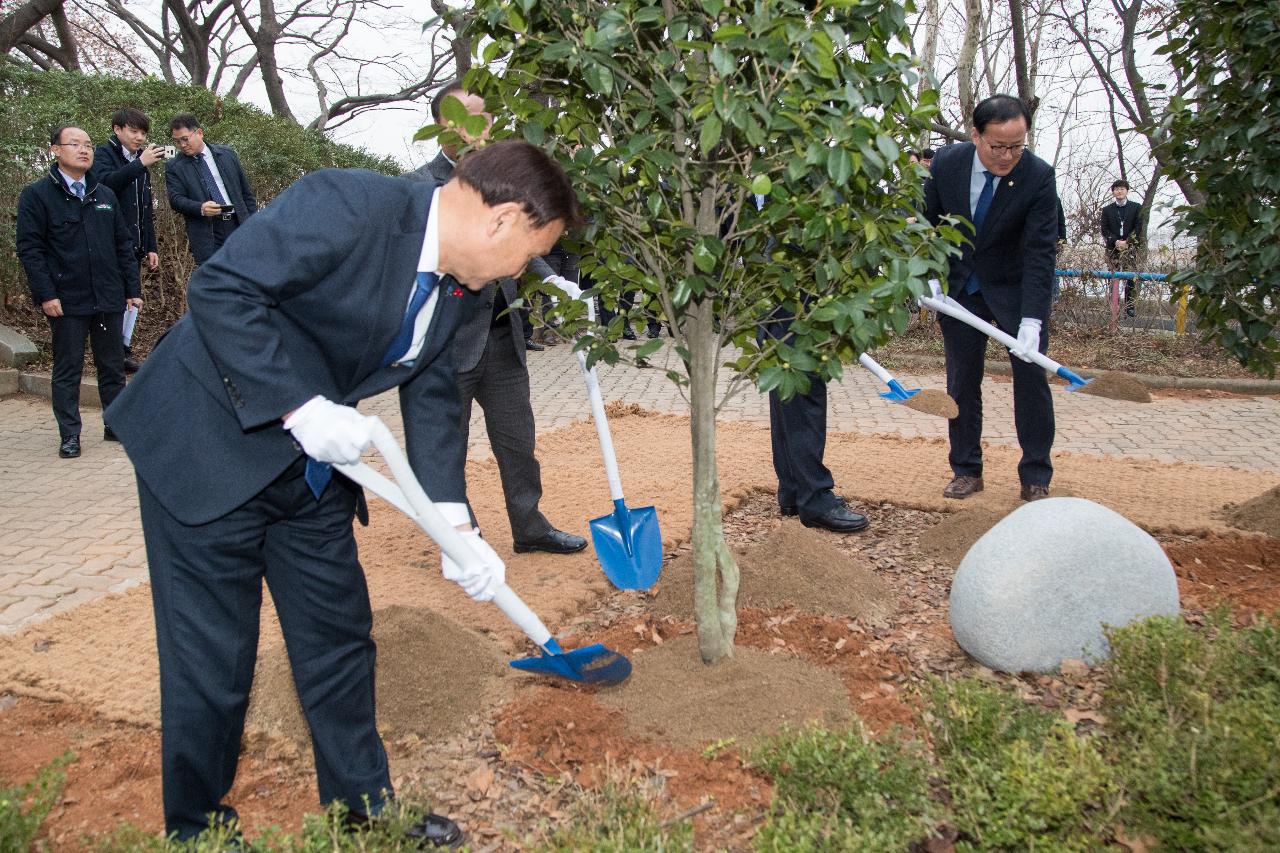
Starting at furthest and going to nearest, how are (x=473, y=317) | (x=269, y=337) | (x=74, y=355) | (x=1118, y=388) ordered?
(x=74, y=355)
(x=1118, y=388)
(x=473, y=317)
(x=269, y=337)

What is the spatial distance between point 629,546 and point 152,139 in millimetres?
9920

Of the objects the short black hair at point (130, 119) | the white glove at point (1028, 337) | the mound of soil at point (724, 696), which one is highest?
the short black hair at point (130, 119)

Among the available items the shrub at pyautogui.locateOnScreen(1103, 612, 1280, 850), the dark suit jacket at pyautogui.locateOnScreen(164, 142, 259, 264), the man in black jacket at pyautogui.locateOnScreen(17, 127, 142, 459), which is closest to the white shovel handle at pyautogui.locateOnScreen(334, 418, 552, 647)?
the shrub at pyautogui.locateOnScreen(1103, 612, 1280, 850)

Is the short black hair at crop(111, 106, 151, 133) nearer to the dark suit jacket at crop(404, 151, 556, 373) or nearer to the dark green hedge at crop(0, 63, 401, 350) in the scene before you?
the dark green hedge at crop(0, 63, 401, 350)

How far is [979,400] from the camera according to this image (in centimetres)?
580

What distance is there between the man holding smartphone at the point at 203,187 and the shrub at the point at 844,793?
7089 mm

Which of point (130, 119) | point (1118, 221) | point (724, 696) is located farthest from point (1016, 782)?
point (1118, 221)

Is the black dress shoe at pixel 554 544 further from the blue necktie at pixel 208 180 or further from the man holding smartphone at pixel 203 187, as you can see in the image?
the blue necktie at pixel 208 180

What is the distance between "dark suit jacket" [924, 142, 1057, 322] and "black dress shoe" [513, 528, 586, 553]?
2234 millimetres

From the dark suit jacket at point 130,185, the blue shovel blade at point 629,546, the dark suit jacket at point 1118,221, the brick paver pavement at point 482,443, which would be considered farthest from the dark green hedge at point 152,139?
the dark suit jacket at point 1118,221

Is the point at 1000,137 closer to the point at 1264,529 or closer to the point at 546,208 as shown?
the point at 1264,529

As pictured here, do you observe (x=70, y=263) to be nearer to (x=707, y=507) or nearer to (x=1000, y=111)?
(x=707, y=507)

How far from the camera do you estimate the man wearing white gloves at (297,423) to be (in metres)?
2.20

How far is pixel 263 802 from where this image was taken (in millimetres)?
2949
